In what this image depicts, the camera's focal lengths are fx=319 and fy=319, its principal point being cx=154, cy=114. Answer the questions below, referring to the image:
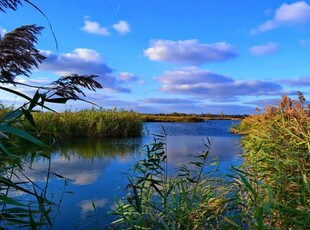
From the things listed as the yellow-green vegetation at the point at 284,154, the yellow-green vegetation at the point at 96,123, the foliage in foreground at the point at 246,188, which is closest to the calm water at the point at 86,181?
the foliage in foreground at the point at 246,188

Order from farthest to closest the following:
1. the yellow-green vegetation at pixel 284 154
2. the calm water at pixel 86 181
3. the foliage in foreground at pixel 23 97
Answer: the calm water at pixel 86 181 < the yellow-green vegetation at pixel 284 154 < the foliage in foreground at pixel 23 97

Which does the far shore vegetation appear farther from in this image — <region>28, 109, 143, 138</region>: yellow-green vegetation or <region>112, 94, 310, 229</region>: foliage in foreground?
<region>112, 94, 310, 229</region>: foliage in foreground

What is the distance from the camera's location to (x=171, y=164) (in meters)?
6.00

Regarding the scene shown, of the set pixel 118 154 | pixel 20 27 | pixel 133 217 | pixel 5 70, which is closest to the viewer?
pixel 5 70

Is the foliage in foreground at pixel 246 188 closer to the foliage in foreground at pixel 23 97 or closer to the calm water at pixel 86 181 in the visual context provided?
the calm water at pixel 86 181

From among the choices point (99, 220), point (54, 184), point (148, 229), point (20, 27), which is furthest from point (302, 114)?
point (54, 184)

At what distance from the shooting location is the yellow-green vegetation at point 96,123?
11.3 meters

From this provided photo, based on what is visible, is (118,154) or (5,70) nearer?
(5,70)

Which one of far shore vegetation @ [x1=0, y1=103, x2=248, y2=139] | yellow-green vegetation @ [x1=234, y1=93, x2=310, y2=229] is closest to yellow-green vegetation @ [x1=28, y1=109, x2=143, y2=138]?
far shore vegetation @ [x1=0, y1=103, x2=248, y2=139]

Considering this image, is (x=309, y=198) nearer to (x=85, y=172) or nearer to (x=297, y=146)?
(x=297, y=146)

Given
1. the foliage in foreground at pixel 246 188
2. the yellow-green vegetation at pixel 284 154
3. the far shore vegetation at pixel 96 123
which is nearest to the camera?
the foliage in foreground at pixel 246 188

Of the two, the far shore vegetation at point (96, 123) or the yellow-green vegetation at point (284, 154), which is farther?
the far shore vegetation at point (96, 123)

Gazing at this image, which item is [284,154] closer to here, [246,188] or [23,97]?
[246,188]

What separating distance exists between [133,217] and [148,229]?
36 cm
